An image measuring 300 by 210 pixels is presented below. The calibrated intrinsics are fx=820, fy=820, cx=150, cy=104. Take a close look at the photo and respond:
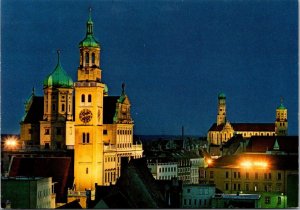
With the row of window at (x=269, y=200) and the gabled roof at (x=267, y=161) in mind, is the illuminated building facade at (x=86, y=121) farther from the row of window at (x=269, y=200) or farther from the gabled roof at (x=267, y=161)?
the row of window at (x=269, y=200)

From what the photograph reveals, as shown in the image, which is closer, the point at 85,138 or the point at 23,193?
the point at 23,193

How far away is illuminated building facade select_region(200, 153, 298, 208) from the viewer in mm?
35438

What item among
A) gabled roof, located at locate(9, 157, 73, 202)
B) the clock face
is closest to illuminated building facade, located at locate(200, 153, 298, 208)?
the clock face

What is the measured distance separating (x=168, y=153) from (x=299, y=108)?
33533 mm

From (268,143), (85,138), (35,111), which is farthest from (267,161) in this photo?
(268,143)

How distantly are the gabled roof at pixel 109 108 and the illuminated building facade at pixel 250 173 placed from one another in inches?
209

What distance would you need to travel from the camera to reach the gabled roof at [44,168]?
1265 inches

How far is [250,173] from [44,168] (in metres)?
9.73

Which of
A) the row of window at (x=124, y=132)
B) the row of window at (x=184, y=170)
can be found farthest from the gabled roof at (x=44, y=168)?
the row of window at (x=184, y=170)

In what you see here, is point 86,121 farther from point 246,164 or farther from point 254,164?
point 254,164

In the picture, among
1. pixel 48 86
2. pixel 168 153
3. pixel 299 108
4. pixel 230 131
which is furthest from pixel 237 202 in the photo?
pixel 230 131

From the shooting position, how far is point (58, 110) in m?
40.6

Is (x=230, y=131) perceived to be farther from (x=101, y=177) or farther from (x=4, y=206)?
(x=4, y=206)

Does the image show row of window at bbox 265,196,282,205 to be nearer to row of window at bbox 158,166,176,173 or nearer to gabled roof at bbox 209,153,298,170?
gabled roof at bbox 209,153,298,170
